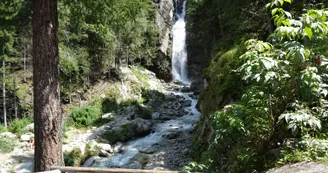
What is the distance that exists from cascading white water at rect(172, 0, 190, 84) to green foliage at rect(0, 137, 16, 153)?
1941 centimetres

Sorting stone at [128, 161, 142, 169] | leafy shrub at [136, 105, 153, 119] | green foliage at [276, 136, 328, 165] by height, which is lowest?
stone at [128, 161, 142, 169]

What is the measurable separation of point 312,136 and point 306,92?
0.48 m

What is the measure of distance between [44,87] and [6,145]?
11285mm

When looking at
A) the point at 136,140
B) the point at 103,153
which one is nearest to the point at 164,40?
the point at 136,140

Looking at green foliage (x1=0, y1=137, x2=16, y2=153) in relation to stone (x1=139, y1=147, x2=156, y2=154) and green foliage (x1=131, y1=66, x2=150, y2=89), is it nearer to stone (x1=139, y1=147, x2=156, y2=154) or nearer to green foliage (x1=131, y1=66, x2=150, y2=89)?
stone (x1=139, y1=147, x2=156, y2=154)

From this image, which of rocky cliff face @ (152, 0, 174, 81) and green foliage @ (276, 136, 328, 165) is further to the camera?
rocky cliff face @ (152, 0, 174, 81)

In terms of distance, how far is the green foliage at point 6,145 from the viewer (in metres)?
13.4

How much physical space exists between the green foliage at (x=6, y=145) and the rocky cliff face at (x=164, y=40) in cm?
1707

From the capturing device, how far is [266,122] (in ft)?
10.4

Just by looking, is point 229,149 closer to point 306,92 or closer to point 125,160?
point 306,92

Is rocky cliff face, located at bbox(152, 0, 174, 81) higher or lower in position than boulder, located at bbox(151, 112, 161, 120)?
higher

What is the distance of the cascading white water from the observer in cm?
3184

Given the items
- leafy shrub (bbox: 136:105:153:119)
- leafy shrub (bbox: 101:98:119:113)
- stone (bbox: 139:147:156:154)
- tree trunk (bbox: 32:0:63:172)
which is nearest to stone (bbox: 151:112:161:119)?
leafy shrub (bbox: 136:105:153:119)

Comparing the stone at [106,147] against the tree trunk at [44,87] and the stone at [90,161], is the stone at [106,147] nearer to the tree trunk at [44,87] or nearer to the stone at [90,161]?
the stone at [90,161]
